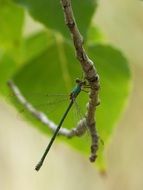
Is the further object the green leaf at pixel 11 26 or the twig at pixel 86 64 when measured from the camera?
the green leaf at pixel 11 26

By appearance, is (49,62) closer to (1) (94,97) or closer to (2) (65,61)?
(2) (65,61)

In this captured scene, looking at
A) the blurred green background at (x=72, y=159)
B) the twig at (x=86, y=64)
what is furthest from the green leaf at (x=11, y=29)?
the blurred green background at (x=72, y=159)

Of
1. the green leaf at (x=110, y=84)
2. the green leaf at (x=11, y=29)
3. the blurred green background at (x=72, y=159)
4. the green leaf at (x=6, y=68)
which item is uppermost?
the green leaf at (x=11, y=29)

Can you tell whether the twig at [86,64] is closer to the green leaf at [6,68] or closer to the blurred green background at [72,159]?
the green leaf at [6,68]

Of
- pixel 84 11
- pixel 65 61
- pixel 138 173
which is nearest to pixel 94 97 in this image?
pixel 84 11

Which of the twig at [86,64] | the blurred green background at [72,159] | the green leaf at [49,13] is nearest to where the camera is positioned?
the twig at [86,64]

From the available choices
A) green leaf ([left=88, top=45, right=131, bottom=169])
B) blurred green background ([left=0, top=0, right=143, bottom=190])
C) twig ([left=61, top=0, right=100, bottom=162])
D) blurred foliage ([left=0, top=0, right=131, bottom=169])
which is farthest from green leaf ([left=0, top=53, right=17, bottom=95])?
blurred green background ([left=0, top=0, right=143, bottom=190])

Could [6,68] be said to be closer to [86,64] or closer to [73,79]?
[73,79]

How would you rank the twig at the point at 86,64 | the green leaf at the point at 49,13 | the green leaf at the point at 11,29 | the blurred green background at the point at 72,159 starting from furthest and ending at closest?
1. the blurred green background at the point at 72,159
2. the green leaf at the point at 11,29
3. the green leaf at the point at 49,13
4. the twig at the point at 86,64

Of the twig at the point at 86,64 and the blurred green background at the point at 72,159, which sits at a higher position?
the twig at the point at 86,64
